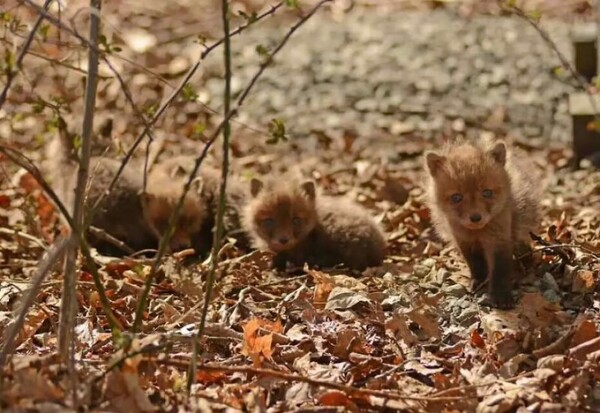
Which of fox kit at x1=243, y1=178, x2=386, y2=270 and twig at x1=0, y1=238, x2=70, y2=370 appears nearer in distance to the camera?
twig at x1=0, y1=238, x2=70, y2=370

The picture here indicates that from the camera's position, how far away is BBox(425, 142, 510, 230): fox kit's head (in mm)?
6562

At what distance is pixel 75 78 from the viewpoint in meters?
13.1

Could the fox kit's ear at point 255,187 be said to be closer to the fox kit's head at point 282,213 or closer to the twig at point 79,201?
the fox kit's head at point 282,213

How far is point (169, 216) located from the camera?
8.13 meters

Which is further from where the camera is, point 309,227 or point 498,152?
point 309,227

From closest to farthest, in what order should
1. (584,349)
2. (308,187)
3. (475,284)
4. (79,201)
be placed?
(79,201) < (584,349) < (475,284) < (308,187)

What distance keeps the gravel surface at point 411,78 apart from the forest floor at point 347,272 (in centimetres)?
3

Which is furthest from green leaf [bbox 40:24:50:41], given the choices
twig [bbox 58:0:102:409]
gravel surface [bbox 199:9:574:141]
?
gravel surface [bbox 199:9:574:141]

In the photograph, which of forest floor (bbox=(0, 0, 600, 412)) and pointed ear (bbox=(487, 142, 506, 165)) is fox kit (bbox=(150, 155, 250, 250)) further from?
pointed ear (bbox=(487, 142, 506, 165))

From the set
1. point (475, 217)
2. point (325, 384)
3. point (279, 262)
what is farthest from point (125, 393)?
point (279, 262)

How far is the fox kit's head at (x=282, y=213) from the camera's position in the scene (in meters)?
7.97

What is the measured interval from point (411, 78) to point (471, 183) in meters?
5.69

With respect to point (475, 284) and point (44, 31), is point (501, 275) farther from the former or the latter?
point (44, 31)

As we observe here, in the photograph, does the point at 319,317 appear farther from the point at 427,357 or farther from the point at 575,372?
the point at 575,372
